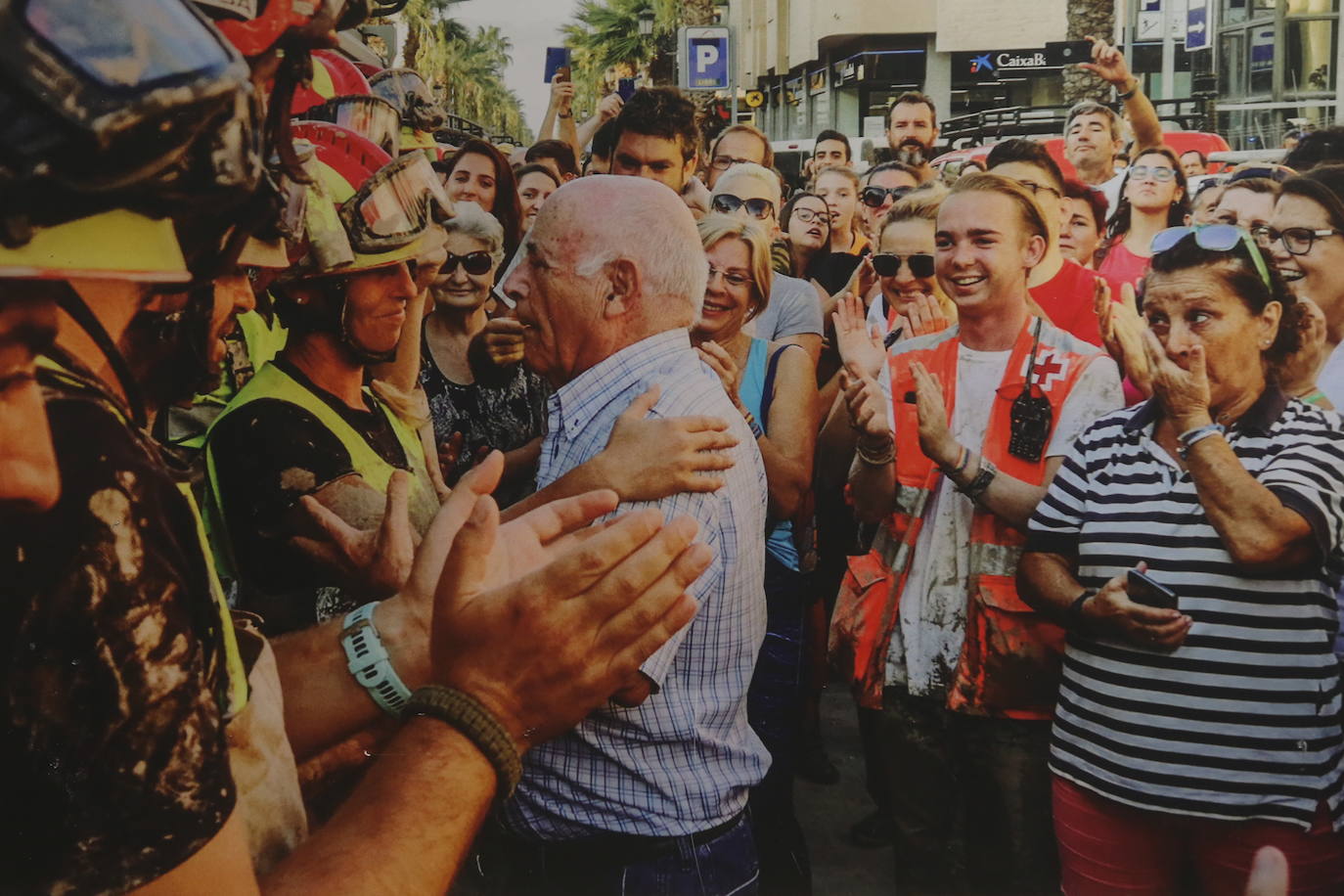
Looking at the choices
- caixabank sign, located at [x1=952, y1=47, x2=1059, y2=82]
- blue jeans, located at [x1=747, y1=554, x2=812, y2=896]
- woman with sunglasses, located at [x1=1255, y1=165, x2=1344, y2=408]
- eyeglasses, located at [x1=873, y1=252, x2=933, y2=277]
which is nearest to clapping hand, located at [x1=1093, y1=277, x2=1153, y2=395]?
woman with sunglasses, located at [x1=1255, y1=165, x2=1344, y2=408]

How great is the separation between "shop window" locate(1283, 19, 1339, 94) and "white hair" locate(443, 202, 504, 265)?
492 cm

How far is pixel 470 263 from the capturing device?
4.41 m

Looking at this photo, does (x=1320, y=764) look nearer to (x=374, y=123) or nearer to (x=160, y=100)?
(x=160, y=100)

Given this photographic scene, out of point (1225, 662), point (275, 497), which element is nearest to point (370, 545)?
point (275, 497)

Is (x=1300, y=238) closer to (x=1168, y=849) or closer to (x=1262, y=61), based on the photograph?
(x=1168, y=849)

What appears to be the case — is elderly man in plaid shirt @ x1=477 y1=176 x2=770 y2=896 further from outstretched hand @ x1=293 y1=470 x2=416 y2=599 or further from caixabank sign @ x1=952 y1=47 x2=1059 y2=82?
caixabank sign @ x1=952 y1=47 x2=1059 y2=82

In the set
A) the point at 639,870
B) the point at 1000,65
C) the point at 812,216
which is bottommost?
the point at 639,870

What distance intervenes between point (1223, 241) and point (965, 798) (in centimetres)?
177

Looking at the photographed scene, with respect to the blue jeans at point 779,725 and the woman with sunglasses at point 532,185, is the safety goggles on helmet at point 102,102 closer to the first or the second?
the blue jeans at point 779,725

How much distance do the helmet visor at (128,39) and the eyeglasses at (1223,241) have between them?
2.73m

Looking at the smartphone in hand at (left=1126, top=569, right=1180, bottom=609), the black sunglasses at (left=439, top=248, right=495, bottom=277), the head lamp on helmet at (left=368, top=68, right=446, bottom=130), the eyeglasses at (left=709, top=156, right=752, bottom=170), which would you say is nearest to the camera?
the smartphone in hand at (left=1126, top=569, right=1180, bottom=609)

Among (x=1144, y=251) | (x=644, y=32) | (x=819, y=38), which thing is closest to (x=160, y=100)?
(x=1144, y=251)

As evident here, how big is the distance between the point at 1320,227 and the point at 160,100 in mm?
3338

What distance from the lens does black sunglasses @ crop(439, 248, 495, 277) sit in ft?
14.4
